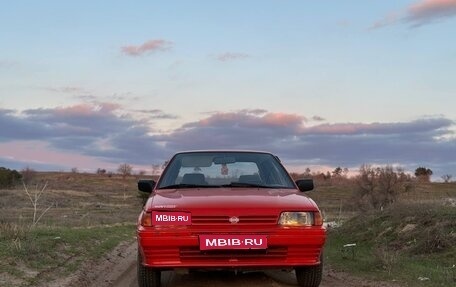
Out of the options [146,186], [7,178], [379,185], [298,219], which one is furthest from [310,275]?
[7,178]

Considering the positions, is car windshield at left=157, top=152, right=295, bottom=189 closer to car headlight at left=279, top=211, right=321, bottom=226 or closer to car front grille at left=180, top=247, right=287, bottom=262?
car headlight at left=279, top=211, right=321, bottom=226

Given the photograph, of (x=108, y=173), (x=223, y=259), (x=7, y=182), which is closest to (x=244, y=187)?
(x=223, y=259)

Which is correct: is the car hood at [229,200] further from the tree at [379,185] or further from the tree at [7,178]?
the tree at [7,178]

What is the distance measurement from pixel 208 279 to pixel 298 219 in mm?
1895

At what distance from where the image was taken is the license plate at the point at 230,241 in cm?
638

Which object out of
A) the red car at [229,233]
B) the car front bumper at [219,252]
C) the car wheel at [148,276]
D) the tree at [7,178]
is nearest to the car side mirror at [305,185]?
the red car at [229,233]

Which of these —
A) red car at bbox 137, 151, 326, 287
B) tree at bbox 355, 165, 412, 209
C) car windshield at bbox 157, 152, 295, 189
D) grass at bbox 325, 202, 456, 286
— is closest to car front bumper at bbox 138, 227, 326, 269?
red car at bbox 137, 151, 326, 287

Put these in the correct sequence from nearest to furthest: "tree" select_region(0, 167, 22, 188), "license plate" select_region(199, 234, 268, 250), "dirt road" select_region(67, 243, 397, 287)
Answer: "license plate" select_region(199, 234, 268, 250)
"dirt road" select_region(67, 243, 397, 287)
"tree" select_region(0, 167, 22, 188)

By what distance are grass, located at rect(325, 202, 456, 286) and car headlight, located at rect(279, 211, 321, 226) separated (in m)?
2.29

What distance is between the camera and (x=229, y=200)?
671cm

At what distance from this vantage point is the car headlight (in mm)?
6539

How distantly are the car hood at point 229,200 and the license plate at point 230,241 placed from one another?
0.97 ft

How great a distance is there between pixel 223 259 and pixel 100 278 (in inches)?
126

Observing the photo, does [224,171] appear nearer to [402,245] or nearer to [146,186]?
[146,186]
